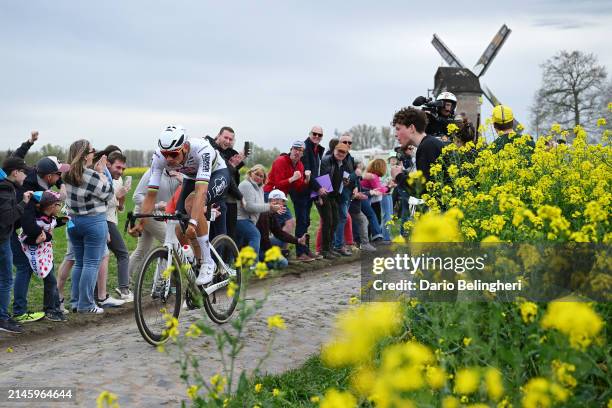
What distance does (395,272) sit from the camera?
248 inches

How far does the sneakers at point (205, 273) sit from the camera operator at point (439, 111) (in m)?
3.47

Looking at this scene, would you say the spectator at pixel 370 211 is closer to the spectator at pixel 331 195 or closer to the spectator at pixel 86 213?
the spectator at pixel 331 195

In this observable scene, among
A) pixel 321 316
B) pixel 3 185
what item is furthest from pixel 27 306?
pixel 321 316

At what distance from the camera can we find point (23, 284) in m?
9.02

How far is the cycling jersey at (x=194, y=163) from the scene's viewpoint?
790 centimetres

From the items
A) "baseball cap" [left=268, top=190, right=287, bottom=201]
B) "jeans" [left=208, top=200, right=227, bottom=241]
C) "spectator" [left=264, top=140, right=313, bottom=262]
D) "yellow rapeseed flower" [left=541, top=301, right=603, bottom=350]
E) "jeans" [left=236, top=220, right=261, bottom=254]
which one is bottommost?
"jeans" [left=236, top=220, right=261, bottom=254]

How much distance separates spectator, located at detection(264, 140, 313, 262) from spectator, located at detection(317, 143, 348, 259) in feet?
2.06

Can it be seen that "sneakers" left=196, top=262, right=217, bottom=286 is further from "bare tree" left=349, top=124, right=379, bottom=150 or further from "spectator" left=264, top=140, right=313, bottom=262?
Result: "bare tree" left=349, top=124, right=379, bottom=150

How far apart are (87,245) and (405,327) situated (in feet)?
16.7

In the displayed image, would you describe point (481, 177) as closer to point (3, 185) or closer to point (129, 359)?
point (129, 359)

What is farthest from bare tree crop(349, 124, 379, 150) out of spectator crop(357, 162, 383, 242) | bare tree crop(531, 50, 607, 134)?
spectator crop(357, 162, 383, 242)

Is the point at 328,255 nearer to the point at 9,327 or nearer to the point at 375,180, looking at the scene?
the point at 375,180

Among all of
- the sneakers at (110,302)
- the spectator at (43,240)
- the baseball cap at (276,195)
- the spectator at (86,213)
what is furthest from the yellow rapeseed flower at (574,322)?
the baseball cap at (276,195)

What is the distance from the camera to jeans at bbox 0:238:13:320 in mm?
8430
